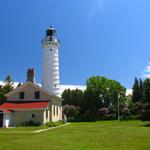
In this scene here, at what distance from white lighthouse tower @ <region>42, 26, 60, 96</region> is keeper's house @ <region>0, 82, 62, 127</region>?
22.9 feet

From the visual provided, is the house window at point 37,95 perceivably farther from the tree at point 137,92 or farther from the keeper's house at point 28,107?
the tree at point 137,92

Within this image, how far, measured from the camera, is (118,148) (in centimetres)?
1557

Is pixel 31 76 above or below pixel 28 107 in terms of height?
above

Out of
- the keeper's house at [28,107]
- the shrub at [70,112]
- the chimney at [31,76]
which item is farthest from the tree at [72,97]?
the keeper's house at [28,107]

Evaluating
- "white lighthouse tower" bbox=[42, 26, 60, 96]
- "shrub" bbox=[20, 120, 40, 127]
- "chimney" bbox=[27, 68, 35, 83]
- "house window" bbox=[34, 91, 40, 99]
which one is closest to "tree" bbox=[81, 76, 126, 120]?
"white lighthouse tower" bbox=[42, 26, 60, 96]

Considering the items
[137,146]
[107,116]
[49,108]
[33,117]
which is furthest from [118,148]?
[107,116]

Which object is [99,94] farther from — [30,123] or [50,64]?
[30,123]

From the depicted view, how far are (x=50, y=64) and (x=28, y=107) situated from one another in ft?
51.6

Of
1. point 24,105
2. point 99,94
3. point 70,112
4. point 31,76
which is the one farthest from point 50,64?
point 99,94

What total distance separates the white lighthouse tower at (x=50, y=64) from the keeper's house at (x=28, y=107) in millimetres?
6978

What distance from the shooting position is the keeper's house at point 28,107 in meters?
39.0

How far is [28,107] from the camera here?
39781 millimetres

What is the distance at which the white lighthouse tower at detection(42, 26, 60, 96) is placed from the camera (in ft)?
177

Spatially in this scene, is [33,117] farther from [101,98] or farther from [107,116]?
[101,98]
